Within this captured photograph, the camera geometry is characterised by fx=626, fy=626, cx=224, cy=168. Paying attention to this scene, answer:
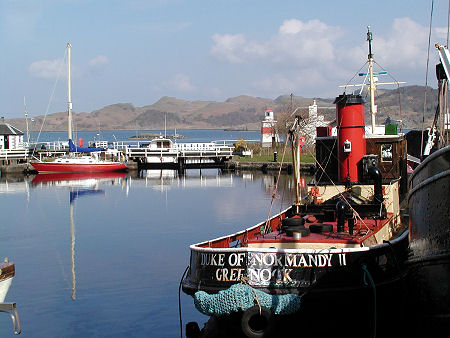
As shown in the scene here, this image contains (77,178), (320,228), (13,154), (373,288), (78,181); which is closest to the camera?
(373,288)

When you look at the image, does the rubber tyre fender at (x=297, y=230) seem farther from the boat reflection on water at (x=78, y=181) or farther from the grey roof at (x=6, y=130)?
the grey roof at (x=6, y=130)

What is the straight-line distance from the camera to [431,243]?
41.4 feet

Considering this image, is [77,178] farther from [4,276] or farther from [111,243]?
[4,276]

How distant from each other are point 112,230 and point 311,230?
1800 cm

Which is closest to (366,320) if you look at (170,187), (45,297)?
(45,297)

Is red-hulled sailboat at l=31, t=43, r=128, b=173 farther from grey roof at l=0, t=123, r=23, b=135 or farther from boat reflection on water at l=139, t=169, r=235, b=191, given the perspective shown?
grey roof at l=0, t=123, r=23, b=135

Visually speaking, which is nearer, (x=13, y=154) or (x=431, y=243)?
(x=431, y=243)

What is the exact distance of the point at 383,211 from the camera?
17625 millimetres

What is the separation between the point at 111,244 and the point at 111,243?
0.89ft

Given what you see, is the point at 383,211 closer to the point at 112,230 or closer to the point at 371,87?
the point at 371,87

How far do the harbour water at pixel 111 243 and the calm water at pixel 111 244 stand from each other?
1.3 inches

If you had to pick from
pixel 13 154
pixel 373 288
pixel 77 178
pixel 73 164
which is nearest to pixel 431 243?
pixel 373 288

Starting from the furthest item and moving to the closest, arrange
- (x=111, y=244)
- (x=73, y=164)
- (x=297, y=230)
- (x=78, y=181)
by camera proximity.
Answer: (x=73, y=164)
(x=78, y=181)
(x=111, y=244)
(x=297, y=230)

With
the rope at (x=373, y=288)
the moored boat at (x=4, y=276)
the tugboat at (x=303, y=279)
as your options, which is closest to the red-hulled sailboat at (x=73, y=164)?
the moored boat at (x=4, y=276)
